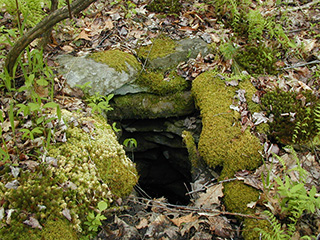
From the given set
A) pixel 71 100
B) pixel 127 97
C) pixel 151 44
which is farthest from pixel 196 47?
pixel 71 100

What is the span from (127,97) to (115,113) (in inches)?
14.4

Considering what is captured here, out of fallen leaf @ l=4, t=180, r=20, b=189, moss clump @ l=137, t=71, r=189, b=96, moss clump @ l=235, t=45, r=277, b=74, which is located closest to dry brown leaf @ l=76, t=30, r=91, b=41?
moss clump @ l=137, t=71, r=189, b=96

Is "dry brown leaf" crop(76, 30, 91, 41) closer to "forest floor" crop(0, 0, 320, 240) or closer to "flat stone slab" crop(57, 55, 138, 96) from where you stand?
"forest floor" crop(0, 0, 320, 240)

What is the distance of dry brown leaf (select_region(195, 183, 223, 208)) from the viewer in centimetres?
291

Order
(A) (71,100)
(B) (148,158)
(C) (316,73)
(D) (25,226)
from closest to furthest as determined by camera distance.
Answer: (D) (25,226)
(A) (71,100)
(C) (316,73)
(B) (148,158)

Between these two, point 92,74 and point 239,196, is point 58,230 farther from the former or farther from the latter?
point 92,74

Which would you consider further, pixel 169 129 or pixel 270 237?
pixel 169 129

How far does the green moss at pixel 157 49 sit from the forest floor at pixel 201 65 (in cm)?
13

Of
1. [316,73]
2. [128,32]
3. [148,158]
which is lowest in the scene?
[148,158]

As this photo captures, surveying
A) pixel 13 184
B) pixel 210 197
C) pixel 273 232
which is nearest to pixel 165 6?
pixel 210 197

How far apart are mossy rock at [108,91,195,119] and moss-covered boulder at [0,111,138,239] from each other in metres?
1.14

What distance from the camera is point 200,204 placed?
2.93 metres

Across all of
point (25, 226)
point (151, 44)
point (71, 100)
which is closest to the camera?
point (25, 226)

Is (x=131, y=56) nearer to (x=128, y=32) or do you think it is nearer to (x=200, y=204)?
(x=128, y=32)
